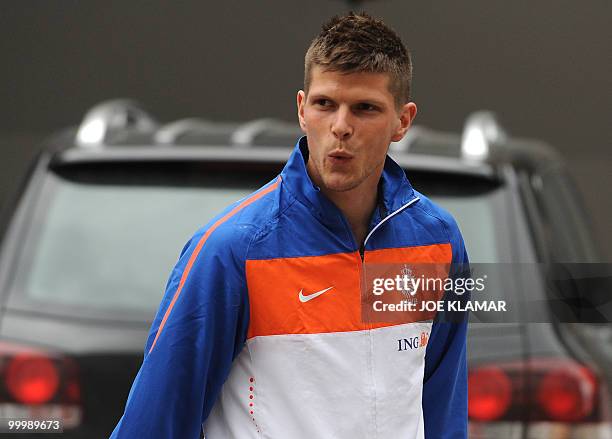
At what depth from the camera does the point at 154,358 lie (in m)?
2.31

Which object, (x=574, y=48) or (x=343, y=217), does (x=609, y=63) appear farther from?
(x=343, y=217)

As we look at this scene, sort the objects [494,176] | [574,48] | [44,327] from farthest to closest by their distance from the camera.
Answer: [574,48], [494,176], [44,327]

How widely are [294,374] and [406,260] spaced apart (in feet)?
1.20

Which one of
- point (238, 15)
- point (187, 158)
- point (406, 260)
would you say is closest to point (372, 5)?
point (238, 15)

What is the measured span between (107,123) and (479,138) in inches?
49.4

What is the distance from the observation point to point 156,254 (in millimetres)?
3721

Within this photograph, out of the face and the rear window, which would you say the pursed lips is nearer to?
the face

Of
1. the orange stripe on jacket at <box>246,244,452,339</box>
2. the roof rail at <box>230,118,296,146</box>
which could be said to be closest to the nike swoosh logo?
the orange stripe on jacket at <box>246,244,452,339</box>

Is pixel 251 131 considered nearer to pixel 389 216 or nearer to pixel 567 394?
pixel 567 394

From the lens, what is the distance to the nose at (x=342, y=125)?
2.33m

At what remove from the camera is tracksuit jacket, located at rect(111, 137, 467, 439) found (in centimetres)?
230

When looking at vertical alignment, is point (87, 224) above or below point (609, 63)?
below

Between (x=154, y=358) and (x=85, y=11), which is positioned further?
(x=85, y=11)

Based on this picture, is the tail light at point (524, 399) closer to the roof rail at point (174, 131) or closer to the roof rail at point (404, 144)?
the roof rail at point (404, 144)
